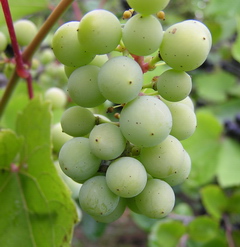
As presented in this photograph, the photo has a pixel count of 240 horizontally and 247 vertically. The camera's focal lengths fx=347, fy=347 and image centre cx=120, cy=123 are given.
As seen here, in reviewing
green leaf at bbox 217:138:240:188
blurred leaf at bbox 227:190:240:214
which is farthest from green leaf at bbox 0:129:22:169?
blurred leaf at bbox 227:190:240:214

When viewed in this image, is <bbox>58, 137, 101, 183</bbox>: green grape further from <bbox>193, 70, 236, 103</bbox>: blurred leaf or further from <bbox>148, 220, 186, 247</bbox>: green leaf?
<bbox>193, 70, 236, 103</bbox>: blurred leaf

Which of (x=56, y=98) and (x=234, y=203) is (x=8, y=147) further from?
(x=234, y=203)

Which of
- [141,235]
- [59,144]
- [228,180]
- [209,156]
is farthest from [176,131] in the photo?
[141,235]

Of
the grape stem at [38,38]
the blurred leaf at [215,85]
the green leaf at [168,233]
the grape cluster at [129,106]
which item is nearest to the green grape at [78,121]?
the grape cluster at [129,106]

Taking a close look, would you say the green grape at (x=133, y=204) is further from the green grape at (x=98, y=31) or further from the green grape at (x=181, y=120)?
the green grape at (x=98, y=31)

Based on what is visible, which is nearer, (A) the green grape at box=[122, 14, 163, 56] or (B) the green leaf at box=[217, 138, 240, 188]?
(A) the green grape at box=[122, 14, 163, 56]

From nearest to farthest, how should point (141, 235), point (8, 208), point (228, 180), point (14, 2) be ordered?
1. point (8, 208)
2. point (14, 2)
3. point (228, 180)
4. point (141, 235)

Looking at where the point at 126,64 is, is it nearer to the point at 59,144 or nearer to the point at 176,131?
the point at 176,131
